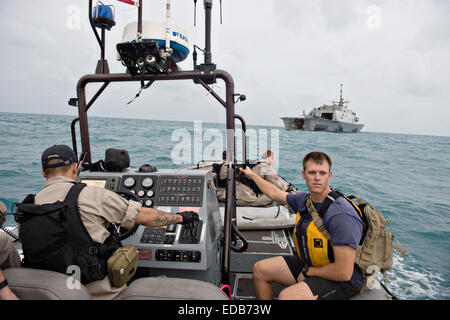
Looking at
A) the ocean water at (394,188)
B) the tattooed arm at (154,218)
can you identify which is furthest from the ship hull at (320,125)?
the tattooed arm at (154,218)

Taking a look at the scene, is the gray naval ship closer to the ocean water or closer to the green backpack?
the ocean water

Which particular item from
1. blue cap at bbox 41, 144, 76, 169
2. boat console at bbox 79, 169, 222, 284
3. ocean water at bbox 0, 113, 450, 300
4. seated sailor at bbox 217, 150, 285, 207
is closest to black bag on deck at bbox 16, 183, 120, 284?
blue cap at bbox 41, 144, 76, 169

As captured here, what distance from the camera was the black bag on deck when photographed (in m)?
1.43

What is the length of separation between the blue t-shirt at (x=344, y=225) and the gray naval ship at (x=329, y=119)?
49.9 metres

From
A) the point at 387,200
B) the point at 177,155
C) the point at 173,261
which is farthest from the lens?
the point at 177,155

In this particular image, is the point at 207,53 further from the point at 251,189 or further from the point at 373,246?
the point at 251,189

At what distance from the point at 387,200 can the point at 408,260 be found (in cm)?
671

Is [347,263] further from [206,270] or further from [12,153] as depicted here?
[12,153]

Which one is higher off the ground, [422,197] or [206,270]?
[206,270]

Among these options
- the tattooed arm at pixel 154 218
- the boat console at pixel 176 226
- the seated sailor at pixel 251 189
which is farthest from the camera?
the seated sailor at pixel 251 189

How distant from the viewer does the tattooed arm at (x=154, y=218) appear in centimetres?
192

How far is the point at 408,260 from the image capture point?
567 centimetres

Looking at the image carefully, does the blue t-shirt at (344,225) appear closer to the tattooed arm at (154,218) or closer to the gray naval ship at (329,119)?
the tattooed arm at (154,218)
